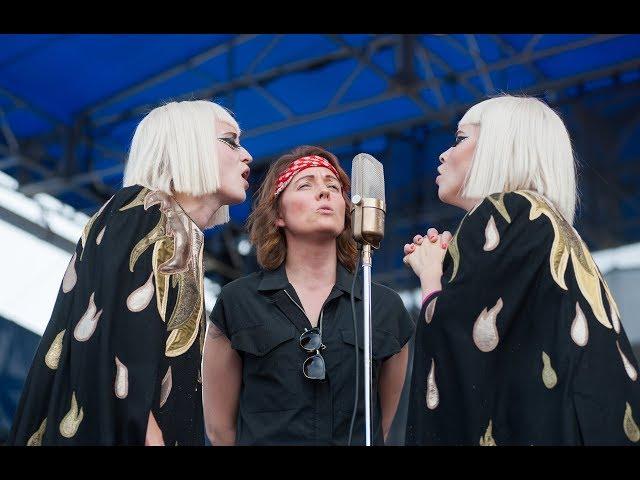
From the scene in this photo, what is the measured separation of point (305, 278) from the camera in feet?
12.8

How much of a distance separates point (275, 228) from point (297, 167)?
0.24 metres

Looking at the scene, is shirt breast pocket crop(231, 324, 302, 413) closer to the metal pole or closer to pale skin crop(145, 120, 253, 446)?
pale skin crop(145, 120, 253, 446)

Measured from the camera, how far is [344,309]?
12.5ft

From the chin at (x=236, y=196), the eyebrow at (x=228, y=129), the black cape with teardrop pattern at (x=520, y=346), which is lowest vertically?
the black cape with teardrop pattern at (x=520, y=346)

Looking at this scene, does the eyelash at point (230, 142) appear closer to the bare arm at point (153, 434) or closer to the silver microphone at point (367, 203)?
the silver microphone at point (367, 203)

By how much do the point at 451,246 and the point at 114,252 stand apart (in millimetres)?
956

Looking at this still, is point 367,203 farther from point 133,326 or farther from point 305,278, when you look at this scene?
point 305,278

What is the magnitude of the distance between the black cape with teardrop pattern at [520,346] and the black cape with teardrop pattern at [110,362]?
67 cm

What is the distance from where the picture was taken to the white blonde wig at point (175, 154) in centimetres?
338

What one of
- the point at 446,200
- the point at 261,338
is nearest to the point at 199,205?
the point at 261,338

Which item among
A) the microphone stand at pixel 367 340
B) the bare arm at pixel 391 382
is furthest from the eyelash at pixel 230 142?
the bare arm at pixel 391 382

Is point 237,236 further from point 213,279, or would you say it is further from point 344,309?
point 344,309
